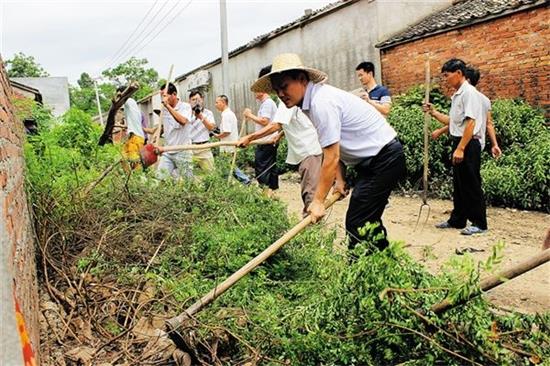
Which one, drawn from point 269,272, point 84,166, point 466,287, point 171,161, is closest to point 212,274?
point 269,272

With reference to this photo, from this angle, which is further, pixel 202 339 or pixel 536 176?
pixel 536 176

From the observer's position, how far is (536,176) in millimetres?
7363

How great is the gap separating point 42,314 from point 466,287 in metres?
2.67

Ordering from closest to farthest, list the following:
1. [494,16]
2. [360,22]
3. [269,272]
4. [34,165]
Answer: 1. [269,272]
2. [34,165]
3. [494,16]
4. [360,22]

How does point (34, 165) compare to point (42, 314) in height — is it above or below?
above

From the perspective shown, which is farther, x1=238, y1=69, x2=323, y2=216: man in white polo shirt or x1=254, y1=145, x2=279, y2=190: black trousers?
x1=254, y1=145, x2=279, y2=190: black trousers

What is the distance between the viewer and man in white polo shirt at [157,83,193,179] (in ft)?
23.5

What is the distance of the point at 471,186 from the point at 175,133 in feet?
13.2

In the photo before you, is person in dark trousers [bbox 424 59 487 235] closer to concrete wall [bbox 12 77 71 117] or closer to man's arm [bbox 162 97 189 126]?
man's arm [bbox 162 97 189 126]

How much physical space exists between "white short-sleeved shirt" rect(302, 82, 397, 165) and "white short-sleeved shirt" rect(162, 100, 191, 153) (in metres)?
4.08

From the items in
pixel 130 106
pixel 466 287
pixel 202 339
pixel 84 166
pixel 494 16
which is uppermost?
pixel 494 16

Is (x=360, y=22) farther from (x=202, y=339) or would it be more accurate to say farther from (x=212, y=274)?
(x=202, y=339)

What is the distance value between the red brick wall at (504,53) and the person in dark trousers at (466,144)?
4.10 metres

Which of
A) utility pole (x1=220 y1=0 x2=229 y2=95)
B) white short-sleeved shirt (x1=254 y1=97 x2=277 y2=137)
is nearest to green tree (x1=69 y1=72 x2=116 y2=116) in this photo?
utility pole (x1=220 y1=0 x2=229 y2=95)
